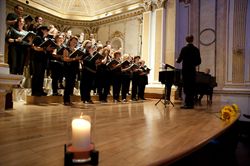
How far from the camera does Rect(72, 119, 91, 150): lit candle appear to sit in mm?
1068

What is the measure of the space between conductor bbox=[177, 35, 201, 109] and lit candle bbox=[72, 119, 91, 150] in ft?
13.0

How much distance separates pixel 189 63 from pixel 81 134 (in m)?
4.16

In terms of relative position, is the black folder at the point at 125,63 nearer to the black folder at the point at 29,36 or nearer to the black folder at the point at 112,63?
the black folder at the point at 112,63

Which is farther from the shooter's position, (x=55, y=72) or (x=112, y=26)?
(x=112, y=26)

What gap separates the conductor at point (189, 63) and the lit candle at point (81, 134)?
13.0ft

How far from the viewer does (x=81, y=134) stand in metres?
1.08

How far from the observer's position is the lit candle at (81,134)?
107cm

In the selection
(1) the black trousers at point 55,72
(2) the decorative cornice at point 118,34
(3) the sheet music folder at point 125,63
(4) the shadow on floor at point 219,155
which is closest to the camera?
(4) the shadow on floor at point 219,155

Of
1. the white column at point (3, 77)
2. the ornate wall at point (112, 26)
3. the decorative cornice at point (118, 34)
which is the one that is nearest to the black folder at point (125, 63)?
the white column at point (3, 77)

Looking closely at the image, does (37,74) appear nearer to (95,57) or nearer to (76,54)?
(76,54)

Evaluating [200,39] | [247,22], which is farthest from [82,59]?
[247,22]

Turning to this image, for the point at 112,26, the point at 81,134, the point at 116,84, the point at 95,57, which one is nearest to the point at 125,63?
the point at 116,84

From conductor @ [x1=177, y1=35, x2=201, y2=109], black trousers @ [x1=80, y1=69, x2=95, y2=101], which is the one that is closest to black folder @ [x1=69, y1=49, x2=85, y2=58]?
black trousers @ [x1=80, y1=69, x2=95, y2=101]

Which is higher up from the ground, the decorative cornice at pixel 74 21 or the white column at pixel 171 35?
the decorative cornice at pixel 74 21
